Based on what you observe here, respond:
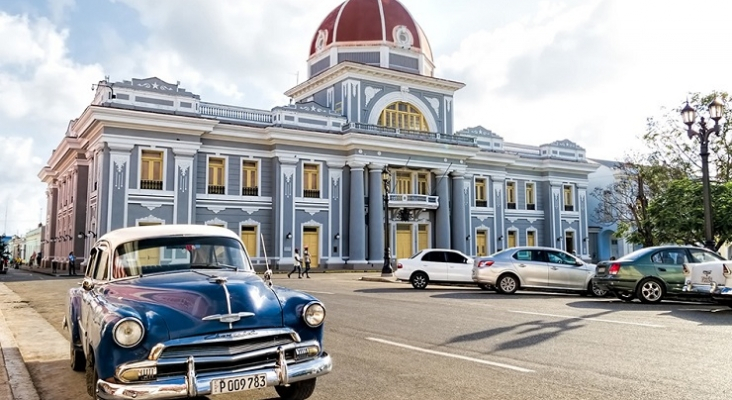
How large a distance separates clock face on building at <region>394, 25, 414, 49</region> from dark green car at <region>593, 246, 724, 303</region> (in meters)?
30.1

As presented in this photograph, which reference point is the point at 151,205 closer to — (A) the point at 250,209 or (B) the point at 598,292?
(A) the point at 250,209

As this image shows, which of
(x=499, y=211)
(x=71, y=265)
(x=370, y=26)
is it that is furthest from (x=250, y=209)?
(x=499, y=211)

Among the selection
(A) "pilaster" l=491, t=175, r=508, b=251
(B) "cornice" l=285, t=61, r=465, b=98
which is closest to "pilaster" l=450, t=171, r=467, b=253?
(A) "pilaster" l=491, t=175, r=508, b=251

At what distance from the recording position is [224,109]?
35.5 m

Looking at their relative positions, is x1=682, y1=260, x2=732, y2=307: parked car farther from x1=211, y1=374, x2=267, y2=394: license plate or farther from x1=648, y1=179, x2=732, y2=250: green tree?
x1=648, y1=179, x2=732, y2=250: green tree

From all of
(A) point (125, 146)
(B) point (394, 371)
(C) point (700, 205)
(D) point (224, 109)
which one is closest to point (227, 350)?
(B) point (394, 371)

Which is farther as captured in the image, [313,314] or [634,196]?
[634,196]

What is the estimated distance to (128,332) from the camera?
4.57 metres

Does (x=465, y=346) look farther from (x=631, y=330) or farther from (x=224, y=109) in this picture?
(x=224, y=109)

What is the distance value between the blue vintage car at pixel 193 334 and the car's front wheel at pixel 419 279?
15.9m

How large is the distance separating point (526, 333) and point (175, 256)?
575 centimetres

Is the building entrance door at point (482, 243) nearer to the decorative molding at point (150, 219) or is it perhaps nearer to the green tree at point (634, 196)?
the green tree at point (634, 196)

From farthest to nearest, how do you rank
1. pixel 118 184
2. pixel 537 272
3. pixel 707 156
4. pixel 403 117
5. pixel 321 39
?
pixel 321 39 → pixel 403 117 → pixel 118 184 → pixel 537 272 → pixel 707 156

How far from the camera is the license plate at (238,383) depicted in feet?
14.4
